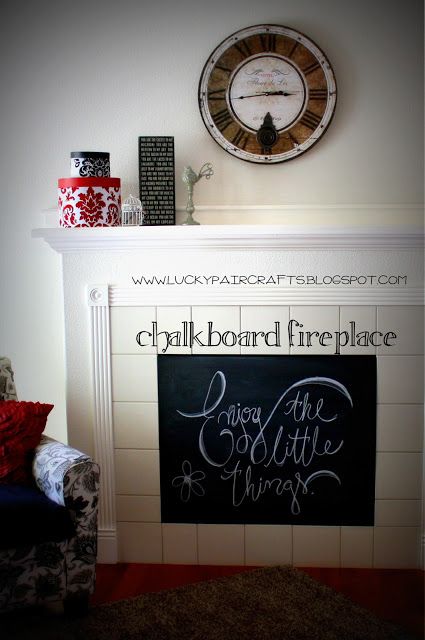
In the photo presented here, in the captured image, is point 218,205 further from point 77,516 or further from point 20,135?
point 77,516

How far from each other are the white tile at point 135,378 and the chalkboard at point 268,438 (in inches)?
1.5

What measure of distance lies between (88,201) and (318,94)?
1.01m

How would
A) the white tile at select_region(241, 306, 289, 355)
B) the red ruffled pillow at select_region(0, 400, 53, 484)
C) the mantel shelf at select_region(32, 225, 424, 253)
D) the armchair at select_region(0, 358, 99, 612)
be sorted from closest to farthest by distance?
the armchair at select_region(0, 358, 99, 612)
the red ruffled pillow at select_region(0, 400, 53, 484)
the mantel shelf at select_region(32, 225, 424, 253)
the white tile at select_region(241, 306, 289, 355)

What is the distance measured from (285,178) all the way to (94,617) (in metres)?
1.78

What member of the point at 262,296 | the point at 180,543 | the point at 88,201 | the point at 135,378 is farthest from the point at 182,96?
the point at 180,543

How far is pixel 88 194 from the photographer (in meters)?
2.46

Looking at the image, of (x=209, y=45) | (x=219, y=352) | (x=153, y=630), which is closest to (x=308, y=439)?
(x=219, y=352)

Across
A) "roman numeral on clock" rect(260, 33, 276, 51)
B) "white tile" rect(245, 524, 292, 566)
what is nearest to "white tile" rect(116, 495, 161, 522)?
"white tile" rect(245, 524, 292, 566)

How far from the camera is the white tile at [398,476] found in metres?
2.53

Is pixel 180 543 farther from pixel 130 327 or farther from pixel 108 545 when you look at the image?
pixel 130 327

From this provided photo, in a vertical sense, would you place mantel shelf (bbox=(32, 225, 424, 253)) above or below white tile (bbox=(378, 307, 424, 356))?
above

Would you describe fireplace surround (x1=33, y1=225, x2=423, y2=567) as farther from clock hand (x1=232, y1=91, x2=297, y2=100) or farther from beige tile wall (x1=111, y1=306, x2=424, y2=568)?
clock hand (x1=232, y1=91, x2=297, y2=100)

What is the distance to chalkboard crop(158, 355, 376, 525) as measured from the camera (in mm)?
2516

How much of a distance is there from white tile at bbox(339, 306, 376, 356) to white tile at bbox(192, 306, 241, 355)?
394 mm
